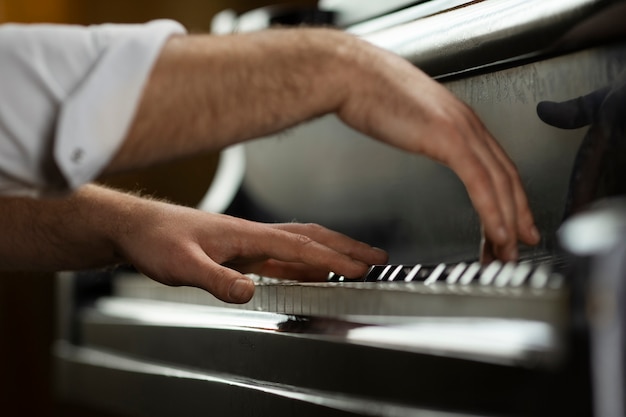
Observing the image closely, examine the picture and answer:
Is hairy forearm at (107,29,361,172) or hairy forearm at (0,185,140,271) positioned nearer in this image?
hairy forearm at (107,29,361,172)

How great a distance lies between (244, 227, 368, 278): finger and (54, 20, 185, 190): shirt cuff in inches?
12.8

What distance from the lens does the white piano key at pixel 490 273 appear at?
722 mm

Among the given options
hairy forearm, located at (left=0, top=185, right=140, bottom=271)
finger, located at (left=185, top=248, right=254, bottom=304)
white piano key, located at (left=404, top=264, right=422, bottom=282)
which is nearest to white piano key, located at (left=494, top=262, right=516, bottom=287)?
white piano key, located at (left=404, top=264, right=422, bottom=282)

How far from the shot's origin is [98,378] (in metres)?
1.62

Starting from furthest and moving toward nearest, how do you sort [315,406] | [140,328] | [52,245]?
[140,328] < [52,245] < [315,406]

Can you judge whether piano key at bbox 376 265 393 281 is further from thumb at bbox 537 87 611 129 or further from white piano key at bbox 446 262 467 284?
thumb at bbox 537 87 611 129

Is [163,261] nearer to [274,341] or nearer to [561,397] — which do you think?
[274,341]

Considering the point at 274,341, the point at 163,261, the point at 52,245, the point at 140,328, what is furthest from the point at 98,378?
the point at 274,341

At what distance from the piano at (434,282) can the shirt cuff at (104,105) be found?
26cm

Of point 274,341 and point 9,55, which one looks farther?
point 274,341

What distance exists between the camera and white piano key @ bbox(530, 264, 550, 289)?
0.65 meters

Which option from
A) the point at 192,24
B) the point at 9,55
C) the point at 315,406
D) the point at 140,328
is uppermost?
the point at 192,24

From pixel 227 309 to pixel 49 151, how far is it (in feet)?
1.65

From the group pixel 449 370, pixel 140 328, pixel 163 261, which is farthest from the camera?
pixel 140 328
